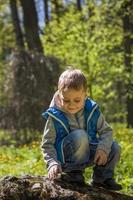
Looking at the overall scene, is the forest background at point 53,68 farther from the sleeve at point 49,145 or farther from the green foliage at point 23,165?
the sleeve at point 49,145

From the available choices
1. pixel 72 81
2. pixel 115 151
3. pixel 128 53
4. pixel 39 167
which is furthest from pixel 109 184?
pixel 128 53

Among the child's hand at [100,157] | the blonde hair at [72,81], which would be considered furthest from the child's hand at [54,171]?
the blonde hair at [72,81]

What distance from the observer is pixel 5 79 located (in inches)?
646

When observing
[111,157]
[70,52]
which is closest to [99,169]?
[111,157]

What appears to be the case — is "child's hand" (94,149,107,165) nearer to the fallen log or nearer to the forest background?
the fallen log

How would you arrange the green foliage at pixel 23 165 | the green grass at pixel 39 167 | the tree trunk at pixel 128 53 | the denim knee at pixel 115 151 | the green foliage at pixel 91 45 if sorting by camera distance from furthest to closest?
the tree trunk at pixel 128 53, the green foliage at pixel 91 45, the green foliage at pixel 23 165, the green grass at pixel 39 167, the denim knee at pixel 115 151

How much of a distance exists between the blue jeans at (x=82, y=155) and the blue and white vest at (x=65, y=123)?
0.05 m

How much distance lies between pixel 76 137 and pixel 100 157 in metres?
0.24

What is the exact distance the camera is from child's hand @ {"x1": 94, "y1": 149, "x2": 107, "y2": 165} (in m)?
4.46

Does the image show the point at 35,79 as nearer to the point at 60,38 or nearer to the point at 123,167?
the point at 60,38

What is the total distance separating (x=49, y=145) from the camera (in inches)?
175

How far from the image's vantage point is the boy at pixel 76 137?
4305 millimetres

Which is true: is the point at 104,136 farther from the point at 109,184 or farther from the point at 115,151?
the point at 109,184

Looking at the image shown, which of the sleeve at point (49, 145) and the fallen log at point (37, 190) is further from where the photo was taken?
the sleeve at point (49, 145)
